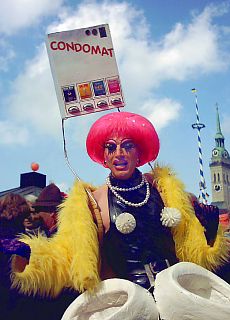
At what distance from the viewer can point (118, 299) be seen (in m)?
2.36

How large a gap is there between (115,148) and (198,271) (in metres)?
0.82

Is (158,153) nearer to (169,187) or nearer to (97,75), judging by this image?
(169,187)

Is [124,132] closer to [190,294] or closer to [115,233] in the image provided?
[115,233]

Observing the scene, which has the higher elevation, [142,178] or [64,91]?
[64,91]

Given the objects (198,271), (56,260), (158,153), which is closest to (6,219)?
(56,260)

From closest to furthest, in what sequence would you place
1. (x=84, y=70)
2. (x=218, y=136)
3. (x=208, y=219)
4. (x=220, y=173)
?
(x=208, y=219) < (x=84, y=70) < (x=218, y=136) < (x=220, y=173)

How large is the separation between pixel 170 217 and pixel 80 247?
20.3 inches

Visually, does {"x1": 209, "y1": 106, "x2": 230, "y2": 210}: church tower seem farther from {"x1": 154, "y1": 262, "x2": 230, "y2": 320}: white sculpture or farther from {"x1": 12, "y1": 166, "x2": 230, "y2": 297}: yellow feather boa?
{"x1": 154, "y1": 262, "x2": 230, "y2": 320}: white sculpture

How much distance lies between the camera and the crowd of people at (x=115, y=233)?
8.02ft

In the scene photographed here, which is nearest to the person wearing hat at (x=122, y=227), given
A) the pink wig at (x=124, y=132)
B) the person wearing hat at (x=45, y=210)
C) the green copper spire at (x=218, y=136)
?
the pink wig at (x=124, y=132)

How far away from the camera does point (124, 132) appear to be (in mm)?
2848

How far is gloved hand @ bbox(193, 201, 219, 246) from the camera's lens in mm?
2922

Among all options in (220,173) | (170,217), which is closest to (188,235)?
(170,217)

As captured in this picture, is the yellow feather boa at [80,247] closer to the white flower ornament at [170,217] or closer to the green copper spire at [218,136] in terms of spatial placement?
the white flower ornament at [170,217]
